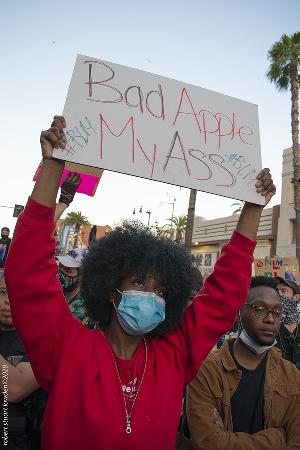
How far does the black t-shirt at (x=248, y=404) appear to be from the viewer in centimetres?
229

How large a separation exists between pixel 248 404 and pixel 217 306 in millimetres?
904

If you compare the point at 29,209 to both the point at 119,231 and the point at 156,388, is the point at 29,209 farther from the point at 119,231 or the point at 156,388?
the point at 156,388

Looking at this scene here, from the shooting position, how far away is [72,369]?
154 centimetres

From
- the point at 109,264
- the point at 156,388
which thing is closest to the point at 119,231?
the point at 109,264

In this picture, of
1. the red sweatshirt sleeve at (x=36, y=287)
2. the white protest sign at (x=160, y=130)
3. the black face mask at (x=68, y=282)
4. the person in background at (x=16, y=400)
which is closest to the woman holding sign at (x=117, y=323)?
the red sweatshirt sleeve at (x=36, y=287)

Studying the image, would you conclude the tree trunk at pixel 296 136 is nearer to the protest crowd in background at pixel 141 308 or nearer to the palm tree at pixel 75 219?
the protest crowd in background at pixel 141 308

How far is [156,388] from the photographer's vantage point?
1608 mm

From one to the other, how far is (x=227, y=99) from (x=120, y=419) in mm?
1652

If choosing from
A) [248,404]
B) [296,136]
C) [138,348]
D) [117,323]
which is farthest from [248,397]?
[296,136]

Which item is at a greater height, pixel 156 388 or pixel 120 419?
pixel 156 388

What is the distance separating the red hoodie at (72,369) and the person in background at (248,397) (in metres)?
0.62

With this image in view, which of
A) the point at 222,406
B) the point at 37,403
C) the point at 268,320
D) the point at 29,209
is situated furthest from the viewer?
the point at 268,320

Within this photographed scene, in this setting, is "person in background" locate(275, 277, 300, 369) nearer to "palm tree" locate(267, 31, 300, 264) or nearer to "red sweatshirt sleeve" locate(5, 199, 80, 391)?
"red sweatshirt sleeve" locate(5, 199, 80, 391)

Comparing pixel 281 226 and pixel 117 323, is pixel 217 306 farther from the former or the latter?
pixel 281 226
